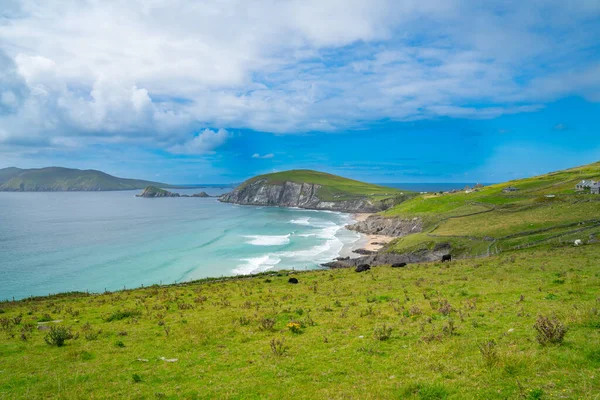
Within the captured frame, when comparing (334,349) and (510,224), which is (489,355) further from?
(510,224)

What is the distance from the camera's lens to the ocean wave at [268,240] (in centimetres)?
9569

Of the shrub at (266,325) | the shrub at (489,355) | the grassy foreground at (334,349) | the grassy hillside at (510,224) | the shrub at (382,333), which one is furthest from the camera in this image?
the grassy hillside at (510,224)

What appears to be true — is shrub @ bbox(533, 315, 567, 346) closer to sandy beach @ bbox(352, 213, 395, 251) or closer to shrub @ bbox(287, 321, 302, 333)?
shrub @ bbox(287, 321, 302, 333)

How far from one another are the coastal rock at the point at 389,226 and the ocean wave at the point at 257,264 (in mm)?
46099

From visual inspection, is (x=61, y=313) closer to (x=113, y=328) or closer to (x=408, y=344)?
(x=113, y=328)

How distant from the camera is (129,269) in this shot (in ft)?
218

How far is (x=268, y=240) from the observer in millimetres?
101062

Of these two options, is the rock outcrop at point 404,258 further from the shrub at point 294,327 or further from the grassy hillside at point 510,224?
the shrub at point 294,327

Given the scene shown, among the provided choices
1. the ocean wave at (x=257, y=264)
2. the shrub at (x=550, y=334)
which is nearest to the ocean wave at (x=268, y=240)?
the ocean wave at (x=257, y=264)

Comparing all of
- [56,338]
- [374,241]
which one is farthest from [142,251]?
[56,338]

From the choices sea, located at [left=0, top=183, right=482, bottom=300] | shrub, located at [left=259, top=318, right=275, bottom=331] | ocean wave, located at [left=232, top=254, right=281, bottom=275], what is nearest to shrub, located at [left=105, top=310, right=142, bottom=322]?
shrub, located at [left=259, top=318, right=275, bottom=331]

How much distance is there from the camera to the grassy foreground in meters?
9.30

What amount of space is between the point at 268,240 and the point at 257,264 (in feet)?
103

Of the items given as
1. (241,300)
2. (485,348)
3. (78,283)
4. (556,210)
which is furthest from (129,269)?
(556,210)
